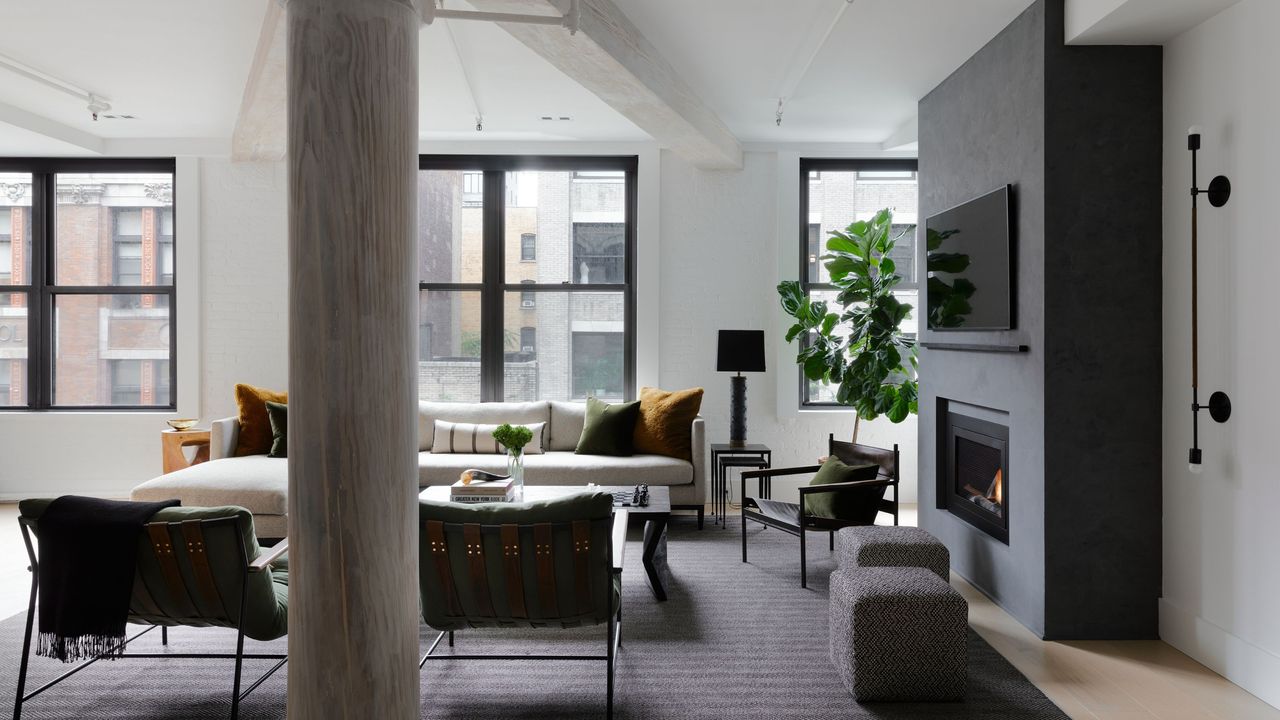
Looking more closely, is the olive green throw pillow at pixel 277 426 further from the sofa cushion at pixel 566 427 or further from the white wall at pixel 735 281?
the white wall at pixel 735 281

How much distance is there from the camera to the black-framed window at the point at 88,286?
666 cm

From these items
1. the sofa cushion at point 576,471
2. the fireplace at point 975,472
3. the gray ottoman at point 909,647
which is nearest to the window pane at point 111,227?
the sofa cushion at point 576,471

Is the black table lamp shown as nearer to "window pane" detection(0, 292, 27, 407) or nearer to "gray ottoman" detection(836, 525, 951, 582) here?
"gray ottoman" detection(836, 525, 951, 582)

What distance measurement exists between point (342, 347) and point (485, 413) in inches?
163

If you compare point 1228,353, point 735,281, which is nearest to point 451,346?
point 735,281

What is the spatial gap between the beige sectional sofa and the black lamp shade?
0.57m

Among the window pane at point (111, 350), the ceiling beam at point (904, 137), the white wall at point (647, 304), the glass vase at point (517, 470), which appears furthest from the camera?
the window pane at point (111, 350)

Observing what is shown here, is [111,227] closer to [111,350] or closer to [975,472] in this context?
[111,350]

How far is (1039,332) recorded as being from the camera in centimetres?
363

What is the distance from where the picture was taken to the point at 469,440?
19.7 feet

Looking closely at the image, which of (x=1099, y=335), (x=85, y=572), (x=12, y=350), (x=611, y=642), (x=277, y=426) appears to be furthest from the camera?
(x=12, y=350)

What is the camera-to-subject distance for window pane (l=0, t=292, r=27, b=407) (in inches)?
262

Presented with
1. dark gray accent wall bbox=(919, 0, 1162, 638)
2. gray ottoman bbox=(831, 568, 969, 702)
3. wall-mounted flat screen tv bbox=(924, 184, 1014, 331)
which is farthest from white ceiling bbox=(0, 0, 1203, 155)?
gray ottoman bbox=(831, 568, 969, 702)

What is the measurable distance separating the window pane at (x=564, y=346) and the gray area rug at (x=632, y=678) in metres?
2.89
